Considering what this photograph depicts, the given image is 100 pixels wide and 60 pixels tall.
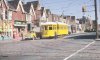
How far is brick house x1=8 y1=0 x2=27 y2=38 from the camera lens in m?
71.2

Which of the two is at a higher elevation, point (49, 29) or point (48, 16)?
point (48, 16)

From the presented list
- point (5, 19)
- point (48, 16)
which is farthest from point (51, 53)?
point (48, 16)

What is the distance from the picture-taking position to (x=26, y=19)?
79.0 metres

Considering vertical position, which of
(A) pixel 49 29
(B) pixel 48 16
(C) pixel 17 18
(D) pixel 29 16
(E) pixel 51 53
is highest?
(D) pixel 29 16

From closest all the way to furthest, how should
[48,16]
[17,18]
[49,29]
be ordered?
[49,29] < [17,18] < [48,16]

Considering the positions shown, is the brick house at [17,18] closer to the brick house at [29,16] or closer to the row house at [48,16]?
the brick house at [29,16]

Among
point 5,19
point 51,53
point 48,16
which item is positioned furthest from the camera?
point 48,16

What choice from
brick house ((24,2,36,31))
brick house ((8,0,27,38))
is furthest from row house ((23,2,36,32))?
brick house ((8,0,27,38))

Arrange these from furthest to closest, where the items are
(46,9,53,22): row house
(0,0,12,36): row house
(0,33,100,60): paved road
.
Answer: (46,9,53,22): row house < (0,0,12,36): row house < (0,33,100,60): paved road

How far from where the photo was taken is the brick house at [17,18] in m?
71.2

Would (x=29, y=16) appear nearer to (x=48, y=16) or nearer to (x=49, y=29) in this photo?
(x=48, y=16)

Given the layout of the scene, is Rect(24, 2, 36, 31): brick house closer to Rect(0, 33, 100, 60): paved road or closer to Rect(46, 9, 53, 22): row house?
Rect(46, 9, 53, 22): row house

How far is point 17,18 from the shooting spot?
242 feet

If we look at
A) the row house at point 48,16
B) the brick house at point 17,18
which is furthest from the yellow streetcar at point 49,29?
the row house at point 48,16
